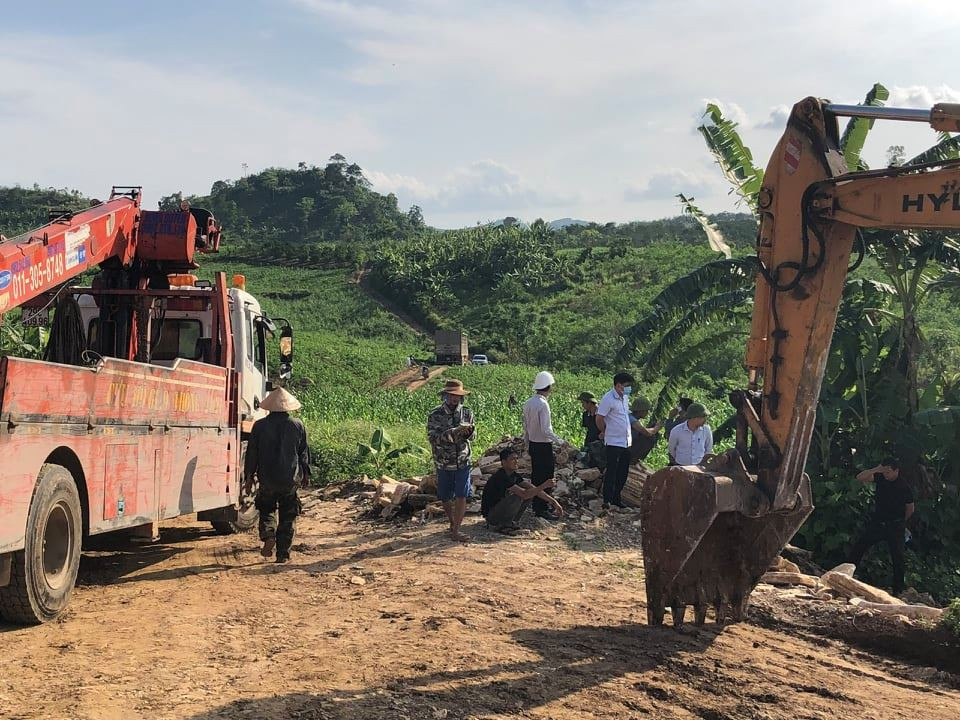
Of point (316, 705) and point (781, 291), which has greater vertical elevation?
point (781, 291)

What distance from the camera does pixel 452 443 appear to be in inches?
377

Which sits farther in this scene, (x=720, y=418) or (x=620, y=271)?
(x=620, y=271)

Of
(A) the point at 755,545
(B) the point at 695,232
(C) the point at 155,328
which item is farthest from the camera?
(B) the point at 695,232

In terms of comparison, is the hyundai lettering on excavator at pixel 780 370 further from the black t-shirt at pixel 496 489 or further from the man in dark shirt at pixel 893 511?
the man in dark shirt at pixel 893 511

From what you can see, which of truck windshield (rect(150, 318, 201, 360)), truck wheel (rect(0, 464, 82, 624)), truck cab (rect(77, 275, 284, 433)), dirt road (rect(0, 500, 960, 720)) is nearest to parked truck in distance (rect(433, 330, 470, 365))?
truck cab (rect(77, 275, 284, 433))

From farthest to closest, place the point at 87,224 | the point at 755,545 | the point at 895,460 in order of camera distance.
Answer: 1. the point at 895,460
2. the point at 87,224
3. the point at 755,545

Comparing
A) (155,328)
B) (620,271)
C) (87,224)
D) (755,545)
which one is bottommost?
(755,545)

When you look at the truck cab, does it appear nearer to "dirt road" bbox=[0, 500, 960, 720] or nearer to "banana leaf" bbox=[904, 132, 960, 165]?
"dirt road" bbox=[0, 500, 960, 720]

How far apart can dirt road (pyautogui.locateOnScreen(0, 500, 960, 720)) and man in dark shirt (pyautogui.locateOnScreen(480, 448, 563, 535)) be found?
5.98 feet

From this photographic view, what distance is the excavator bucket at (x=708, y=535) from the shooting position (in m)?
6.29

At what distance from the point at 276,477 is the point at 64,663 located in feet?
11.2

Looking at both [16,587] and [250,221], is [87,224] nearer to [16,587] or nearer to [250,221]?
[16,587]

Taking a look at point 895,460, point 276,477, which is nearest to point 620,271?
point 895,460

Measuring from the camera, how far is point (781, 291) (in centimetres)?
669
